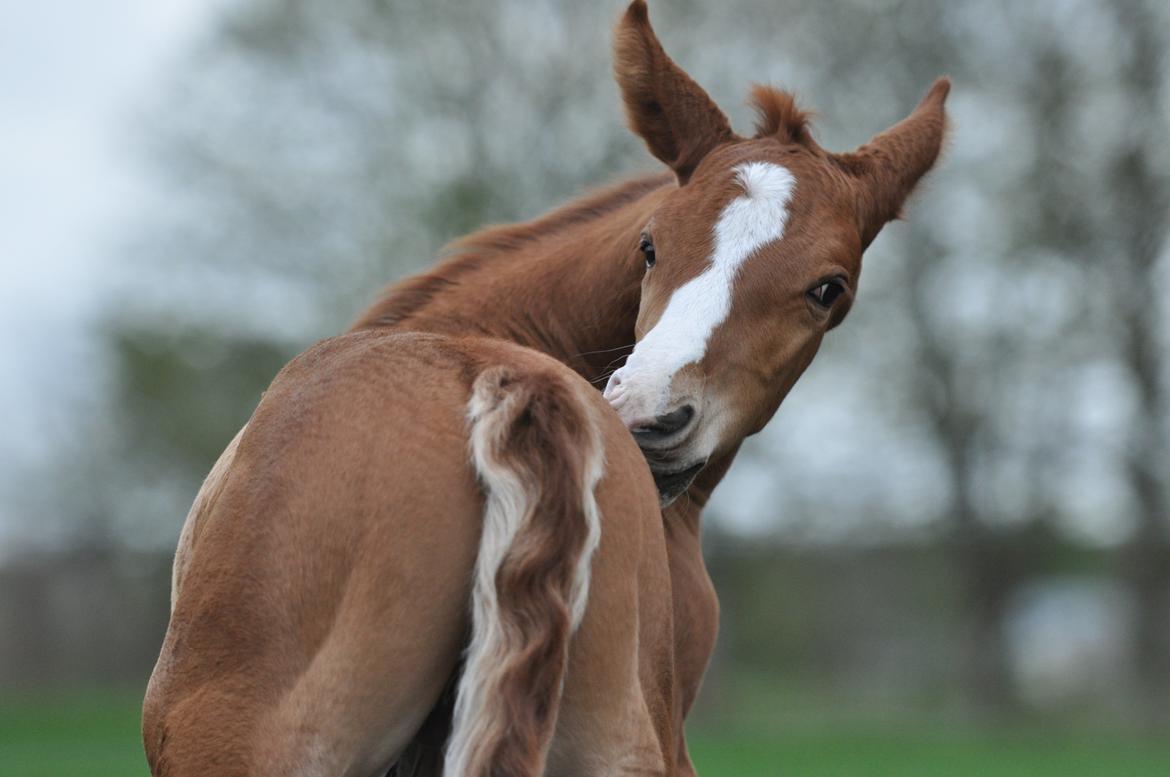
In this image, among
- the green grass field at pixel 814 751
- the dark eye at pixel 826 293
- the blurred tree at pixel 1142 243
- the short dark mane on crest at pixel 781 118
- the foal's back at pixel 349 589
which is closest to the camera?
the foal's back at pixel 349 589

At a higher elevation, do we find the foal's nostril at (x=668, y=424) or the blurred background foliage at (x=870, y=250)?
the foal's nostril at (x=668, y=424)

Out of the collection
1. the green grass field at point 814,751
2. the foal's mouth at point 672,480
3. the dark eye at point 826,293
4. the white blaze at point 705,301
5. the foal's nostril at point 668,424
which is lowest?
the green grass field at point 814,751

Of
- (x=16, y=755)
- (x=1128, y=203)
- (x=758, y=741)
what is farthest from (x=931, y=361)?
(x=16, y=755)

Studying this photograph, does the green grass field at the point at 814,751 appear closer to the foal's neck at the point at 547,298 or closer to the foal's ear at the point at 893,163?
the foal's ear at the point at 893,163

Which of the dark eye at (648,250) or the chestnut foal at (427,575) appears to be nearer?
the chestnut foal at (427,575)

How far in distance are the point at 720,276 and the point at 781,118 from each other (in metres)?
0.78

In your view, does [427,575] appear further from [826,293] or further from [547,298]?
[547,298]

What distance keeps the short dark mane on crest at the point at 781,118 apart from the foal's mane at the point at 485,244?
0.49 m

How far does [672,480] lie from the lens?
320cm

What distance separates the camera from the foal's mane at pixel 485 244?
3879 millimetres

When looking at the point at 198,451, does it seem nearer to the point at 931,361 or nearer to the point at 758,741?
the point at 758,741

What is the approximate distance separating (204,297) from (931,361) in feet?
34.7

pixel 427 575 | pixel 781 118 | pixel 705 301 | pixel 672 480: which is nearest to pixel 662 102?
pixel 781 118

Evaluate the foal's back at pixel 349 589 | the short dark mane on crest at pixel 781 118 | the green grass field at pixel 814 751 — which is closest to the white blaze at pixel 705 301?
the short dark mane on crest at pixel 781 118
